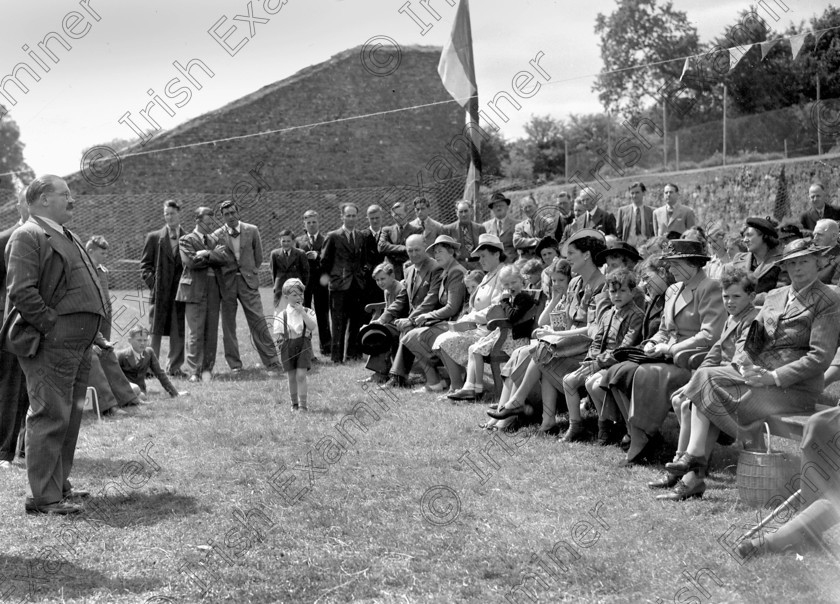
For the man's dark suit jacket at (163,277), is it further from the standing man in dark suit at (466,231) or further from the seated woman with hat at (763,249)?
the seated woman with hat at (763,249)

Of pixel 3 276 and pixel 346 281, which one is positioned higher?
pixel 3 276

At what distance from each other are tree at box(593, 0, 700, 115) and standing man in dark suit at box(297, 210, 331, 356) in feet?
93.4

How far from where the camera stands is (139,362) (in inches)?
398

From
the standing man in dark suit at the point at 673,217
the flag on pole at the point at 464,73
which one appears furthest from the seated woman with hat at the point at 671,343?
the flag on pole at the point at 464,73

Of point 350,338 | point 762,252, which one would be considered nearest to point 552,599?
point 762,252


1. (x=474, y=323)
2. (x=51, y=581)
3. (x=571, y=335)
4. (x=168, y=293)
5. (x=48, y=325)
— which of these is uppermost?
(x=48, y=325)

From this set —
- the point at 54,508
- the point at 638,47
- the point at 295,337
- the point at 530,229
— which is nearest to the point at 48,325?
the point at 54,508

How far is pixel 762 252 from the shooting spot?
26.0 feet

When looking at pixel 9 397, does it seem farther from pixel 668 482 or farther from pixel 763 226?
pixel 763 226

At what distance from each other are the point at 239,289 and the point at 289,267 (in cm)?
103

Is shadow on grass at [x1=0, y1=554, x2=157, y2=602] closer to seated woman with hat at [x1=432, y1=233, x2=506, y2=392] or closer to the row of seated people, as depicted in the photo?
the row of seated people

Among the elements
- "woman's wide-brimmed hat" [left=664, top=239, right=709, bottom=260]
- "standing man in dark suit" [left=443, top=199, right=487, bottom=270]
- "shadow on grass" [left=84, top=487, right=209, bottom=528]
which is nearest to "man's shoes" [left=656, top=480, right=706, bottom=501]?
"woman's wide-brimmed hat" [left=664, top=239, right=709, bottom=260]

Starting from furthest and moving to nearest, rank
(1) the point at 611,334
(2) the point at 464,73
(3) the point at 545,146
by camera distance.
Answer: (3) the point at 545,146 → (2) the point at 464,73 → (1) the point at 611,334

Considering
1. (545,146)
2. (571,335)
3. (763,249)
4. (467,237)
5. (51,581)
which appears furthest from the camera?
(545,146)
